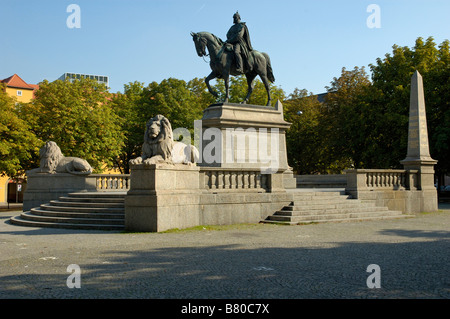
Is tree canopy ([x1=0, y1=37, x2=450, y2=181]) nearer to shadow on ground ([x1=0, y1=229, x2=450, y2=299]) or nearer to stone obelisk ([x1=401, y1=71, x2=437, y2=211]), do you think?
stone obelisk ([x1=401, y1=71, x2=437, y2=211])

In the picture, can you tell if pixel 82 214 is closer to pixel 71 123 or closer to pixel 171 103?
pixel 71 123

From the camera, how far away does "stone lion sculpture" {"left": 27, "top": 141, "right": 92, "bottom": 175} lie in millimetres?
19938

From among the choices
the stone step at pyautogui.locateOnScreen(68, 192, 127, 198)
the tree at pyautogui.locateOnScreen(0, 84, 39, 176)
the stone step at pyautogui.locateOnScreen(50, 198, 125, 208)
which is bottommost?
the stone step at pyautogui.locateOnScreen(50, 198, 125, 208)

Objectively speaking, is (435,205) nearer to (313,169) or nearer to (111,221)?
(111,221)

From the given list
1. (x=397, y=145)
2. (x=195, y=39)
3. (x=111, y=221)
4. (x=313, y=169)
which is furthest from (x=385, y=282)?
(x=313, y=169)

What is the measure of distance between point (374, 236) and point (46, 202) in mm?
13766

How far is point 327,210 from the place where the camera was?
54.6 ft

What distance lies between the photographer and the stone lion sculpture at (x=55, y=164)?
1994 cm

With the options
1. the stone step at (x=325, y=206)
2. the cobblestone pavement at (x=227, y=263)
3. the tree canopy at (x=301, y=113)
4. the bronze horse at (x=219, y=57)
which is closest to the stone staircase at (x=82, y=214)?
the cobblestone pavement at (x=227, y=263)

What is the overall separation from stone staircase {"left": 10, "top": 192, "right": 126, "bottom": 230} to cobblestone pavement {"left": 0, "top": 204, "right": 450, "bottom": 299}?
1.09m

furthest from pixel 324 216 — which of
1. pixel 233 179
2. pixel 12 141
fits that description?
pixel 12 141

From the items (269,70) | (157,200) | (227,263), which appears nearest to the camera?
(227,263)

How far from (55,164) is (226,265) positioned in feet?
47.0

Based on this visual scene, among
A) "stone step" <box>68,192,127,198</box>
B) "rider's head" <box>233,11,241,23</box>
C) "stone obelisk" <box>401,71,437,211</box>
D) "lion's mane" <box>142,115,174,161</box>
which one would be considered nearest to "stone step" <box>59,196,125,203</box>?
"stone step" <box>68,192,127,198</box>
